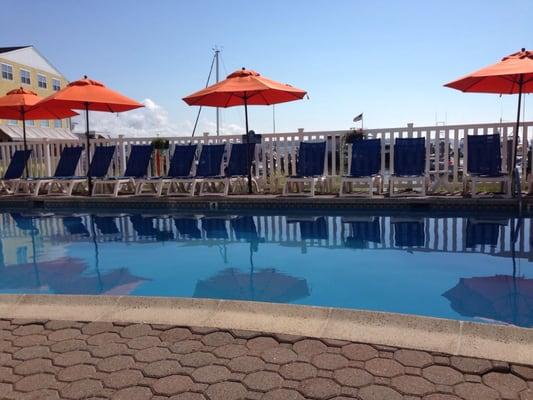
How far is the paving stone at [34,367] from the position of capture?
2289 millimetres

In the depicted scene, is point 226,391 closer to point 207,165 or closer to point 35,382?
point 35,382

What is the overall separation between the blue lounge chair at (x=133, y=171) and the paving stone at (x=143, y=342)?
7.23 m

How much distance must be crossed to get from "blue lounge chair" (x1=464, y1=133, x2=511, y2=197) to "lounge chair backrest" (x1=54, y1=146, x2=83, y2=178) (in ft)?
26.3

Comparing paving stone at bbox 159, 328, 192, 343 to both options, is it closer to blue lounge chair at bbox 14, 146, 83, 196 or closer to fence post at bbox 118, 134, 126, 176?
blue lounge chair at bbox 14, 146, 83, 196

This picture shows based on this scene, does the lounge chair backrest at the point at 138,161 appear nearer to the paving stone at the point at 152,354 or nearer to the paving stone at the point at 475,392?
the paving stone at the point at 152,354

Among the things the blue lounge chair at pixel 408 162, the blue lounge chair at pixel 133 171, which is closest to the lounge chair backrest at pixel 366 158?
the blue lounge chair at pixel 408 162

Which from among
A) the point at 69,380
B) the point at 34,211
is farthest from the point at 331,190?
the point at 69,380

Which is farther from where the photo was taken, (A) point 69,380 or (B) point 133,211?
(B) point 133,211

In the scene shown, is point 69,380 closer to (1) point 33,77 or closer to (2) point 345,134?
(2) point 345,134

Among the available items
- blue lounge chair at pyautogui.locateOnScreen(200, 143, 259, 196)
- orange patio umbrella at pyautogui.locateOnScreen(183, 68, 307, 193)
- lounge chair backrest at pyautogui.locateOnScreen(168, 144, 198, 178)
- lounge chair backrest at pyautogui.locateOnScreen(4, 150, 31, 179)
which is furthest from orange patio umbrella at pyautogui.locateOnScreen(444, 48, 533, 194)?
lounge chair backrest at pyautogui.locateOnScreen(4, 150, 31, 179)

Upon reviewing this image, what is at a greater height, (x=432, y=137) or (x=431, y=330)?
(x=432, y=137)

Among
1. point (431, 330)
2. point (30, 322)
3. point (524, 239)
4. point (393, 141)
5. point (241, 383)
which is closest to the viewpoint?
point (241, 383)

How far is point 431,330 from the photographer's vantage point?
8.23 ft

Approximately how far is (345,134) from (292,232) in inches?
129
